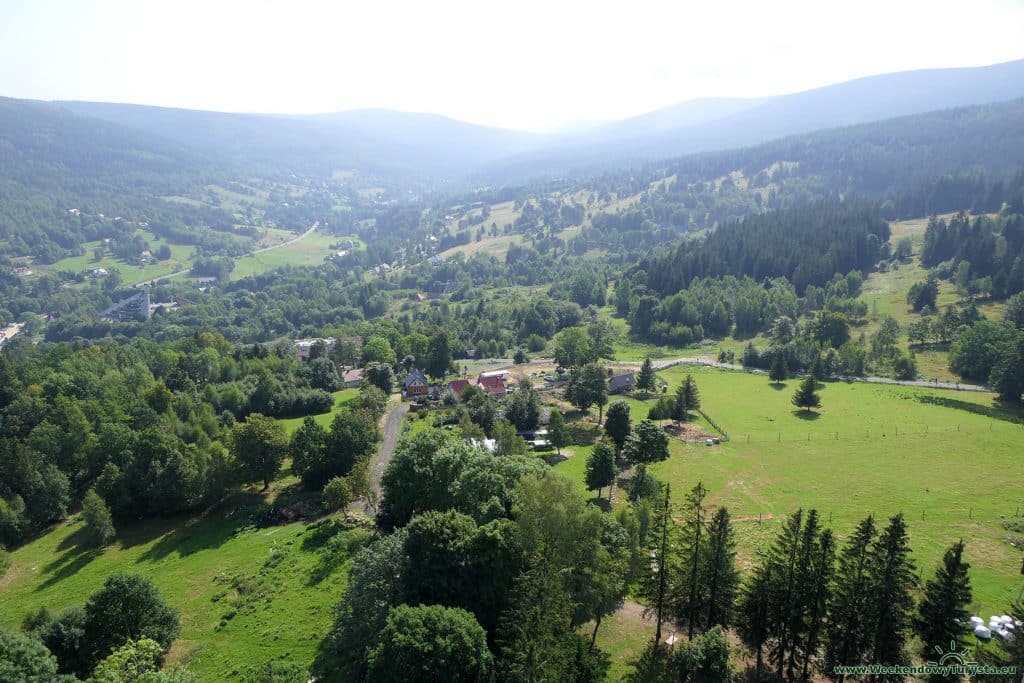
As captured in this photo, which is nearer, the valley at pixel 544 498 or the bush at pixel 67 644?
the valley at pixel 544 498

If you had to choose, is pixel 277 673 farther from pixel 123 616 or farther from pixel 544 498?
pixel 544 498

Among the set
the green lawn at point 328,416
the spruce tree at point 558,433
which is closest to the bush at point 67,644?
the green lawn at point 328,416

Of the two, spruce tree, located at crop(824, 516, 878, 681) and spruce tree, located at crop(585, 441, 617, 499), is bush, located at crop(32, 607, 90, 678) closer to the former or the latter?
spruce tree, located at crop(585, 441, 617, 499)

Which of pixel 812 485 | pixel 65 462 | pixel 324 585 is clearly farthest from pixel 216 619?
pixel 812 485

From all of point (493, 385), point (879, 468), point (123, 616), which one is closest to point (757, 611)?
point (879, 468)

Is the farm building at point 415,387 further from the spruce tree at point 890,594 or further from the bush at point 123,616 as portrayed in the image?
the spruce tree at point 890,594

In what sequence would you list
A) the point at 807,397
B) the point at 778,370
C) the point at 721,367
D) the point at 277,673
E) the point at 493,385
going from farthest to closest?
the point at 721,367 < the point at 778,370 < the point at 493,385 < the point at 807,397 < the point at 277,673

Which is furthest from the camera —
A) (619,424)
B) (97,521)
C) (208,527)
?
(619,424)
